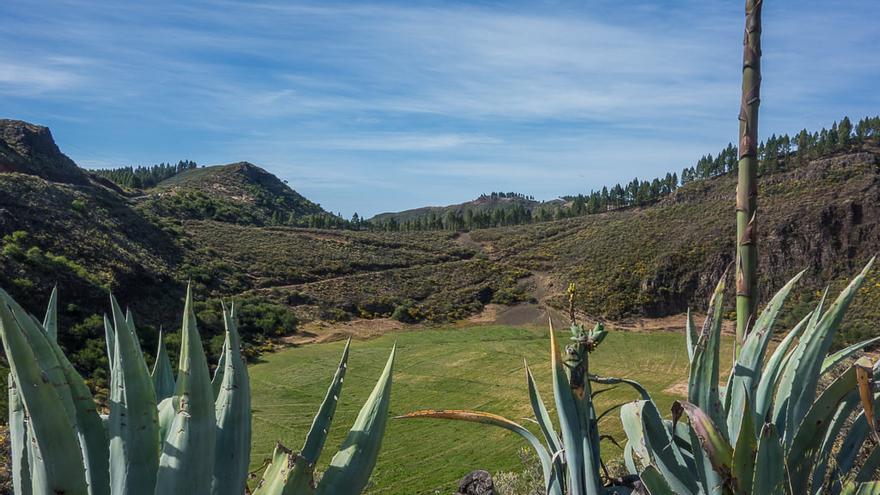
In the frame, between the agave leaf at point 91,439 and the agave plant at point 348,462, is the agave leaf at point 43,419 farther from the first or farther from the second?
the agave plant at point 348,462

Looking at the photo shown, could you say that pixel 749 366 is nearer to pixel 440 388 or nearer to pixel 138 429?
pixel 138 429

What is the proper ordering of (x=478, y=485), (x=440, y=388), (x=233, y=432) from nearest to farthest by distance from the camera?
(x=233, y=432) < (x=478, y=485) < (x=440, y=388)

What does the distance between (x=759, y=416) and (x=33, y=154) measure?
241 ft

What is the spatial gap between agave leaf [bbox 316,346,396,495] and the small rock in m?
1.81

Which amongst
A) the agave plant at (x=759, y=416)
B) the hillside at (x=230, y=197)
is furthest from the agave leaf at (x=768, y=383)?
the hillside at (x=230, y=197)

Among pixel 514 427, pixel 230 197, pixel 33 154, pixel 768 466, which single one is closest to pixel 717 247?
pixel 514 427

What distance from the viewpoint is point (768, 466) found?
2.00m

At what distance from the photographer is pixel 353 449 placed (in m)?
1.70

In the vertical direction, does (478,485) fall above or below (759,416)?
below

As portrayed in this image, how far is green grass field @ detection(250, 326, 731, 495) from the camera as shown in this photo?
1482 cm

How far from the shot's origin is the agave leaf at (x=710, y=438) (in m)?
2.02

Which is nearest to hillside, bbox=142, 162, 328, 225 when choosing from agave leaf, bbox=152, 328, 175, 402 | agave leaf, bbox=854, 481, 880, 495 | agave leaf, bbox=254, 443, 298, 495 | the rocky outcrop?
the rocky outcrop

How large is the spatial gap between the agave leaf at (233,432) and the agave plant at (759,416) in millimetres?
1235

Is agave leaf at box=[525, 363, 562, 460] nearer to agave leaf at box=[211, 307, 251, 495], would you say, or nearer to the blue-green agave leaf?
the blue-green agave leaf
